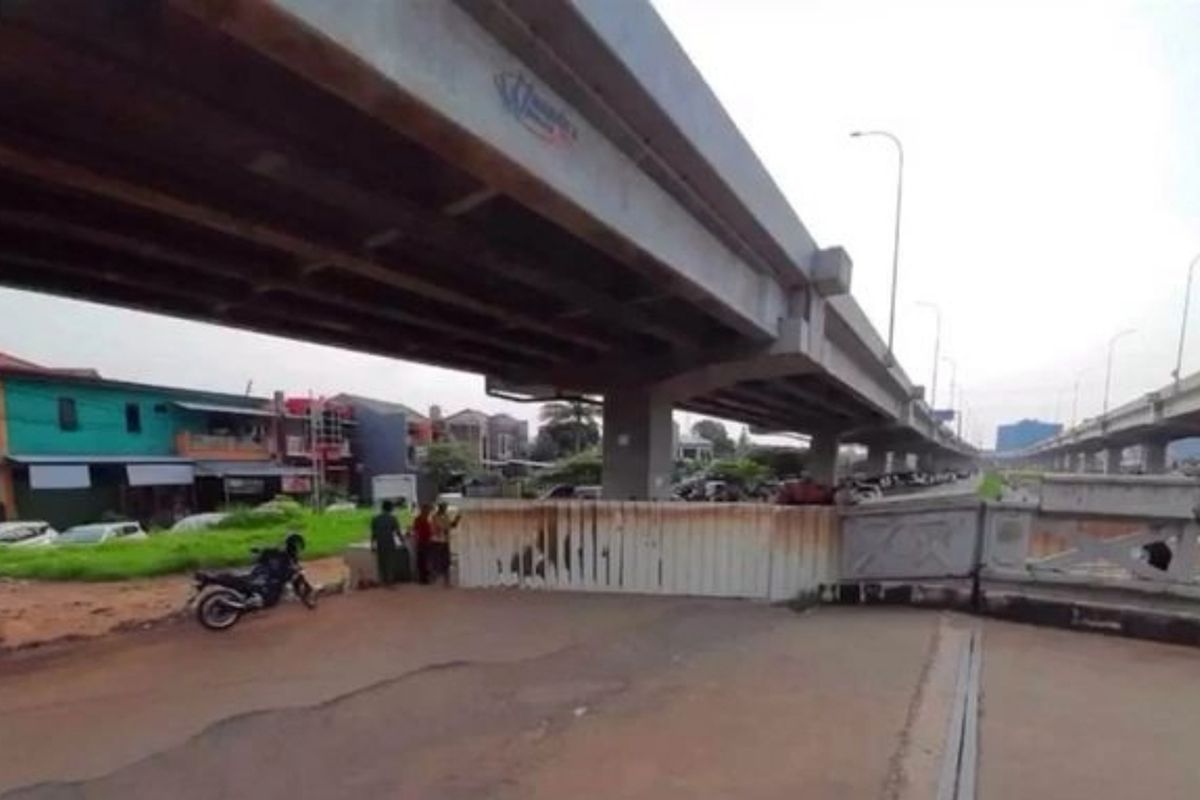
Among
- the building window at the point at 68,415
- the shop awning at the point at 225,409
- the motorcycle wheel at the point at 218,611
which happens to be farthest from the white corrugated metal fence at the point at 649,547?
the shop awning at the point at 225,409

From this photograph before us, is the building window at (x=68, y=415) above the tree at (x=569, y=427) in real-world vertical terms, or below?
above

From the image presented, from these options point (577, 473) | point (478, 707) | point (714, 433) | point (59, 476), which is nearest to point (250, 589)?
point (478, 707)

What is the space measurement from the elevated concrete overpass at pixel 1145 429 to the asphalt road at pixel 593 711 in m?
36.8

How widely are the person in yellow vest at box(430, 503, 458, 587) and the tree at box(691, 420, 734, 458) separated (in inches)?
3840

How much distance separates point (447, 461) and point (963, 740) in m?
52.7

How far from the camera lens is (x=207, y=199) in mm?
7312

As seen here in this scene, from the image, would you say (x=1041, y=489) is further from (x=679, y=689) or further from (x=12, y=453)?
(x=12, y=453)

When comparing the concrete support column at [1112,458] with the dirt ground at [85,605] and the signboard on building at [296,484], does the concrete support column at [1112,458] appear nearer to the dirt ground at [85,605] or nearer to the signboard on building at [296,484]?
the signboard on building at [296,484]

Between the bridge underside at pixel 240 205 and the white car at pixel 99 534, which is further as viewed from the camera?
the white car at pixel 99 534

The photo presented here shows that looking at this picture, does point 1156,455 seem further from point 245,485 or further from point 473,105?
point 473,105

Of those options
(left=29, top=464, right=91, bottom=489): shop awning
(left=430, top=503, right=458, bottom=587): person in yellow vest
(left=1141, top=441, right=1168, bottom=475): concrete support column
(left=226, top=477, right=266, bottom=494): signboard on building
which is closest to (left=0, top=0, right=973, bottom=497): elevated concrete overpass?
(left=430, top=503, right=458, bottom=587): person in yellow vest

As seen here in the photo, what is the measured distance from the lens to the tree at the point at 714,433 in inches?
4383

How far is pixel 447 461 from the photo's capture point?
2203 inches

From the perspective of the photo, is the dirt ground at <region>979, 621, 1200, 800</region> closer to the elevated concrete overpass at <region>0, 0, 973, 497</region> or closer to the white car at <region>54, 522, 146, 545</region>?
the elevated concrete overpass at <region>0, 0, 973, 497</region>
